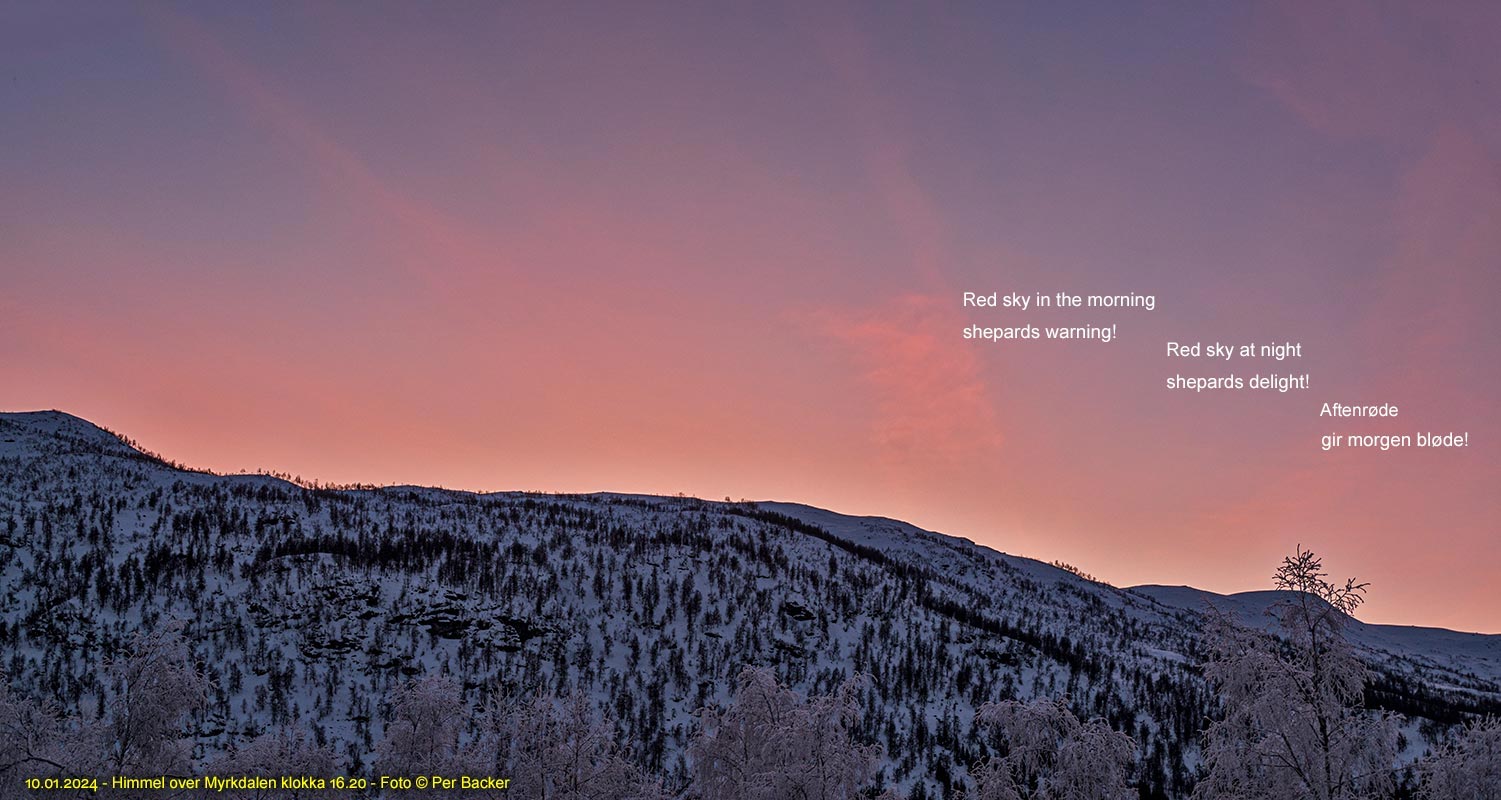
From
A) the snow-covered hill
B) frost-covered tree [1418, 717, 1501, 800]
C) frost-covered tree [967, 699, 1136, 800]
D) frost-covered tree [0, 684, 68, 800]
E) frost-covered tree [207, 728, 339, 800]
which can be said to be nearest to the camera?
frost-covered tree [1418, 717, 1501, 800]

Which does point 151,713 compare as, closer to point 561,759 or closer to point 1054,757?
point 561,759

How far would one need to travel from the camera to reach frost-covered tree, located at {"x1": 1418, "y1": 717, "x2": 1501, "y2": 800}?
1470cm

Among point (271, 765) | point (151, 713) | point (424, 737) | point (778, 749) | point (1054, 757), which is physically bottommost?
point (271, 765)

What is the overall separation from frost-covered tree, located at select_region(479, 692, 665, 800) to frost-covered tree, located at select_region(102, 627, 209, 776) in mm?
7271

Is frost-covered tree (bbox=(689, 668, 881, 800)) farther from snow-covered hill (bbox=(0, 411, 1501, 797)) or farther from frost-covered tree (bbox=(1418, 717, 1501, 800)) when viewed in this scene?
snow-covered hill (bbox=(0, 411, 1501, 797))

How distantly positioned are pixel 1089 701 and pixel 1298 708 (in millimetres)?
48521

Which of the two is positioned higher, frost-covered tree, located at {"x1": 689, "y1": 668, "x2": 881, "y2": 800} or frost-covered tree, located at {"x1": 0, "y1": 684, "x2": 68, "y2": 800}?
frost-covered tree, located at {"x1": 689, "y1": 668, "x2": 881, "y2": 800}

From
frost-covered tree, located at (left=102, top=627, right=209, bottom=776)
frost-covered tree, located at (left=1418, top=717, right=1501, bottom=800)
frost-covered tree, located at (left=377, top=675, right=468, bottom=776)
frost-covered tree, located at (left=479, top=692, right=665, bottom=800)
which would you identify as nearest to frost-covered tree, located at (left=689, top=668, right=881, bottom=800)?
frost-covered tree, located at (left=479, top=692, right=665, bottom=800)

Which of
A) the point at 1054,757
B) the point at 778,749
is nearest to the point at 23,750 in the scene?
the point at 778,749

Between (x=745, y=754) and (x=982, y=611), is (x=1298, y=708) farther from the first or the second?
(x=982, y=611)

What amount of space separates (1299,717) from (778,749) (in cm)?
982

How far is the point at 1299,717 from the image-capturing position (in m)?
15.8

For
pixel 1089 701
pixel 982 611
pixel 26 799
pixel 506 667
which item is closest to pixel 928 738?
pixel 1089 701

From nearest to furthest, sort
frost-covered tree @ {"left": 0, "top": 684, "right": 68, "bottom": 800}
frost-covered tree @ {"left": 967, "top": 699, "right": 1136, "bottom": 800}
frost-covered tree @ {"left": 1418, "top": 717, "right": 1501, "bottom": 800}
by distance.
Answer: frost-covered tree @ {"left": 1418, "top": 717, "right": 1501, "bottom": 800}, frost-covered tree @ {"left": 967, "top": 699, "right": 1136, "bottom": 800}, frost-covered tree @ {"left": 0, "top": 684, "right": 68, "bottom": 800}
